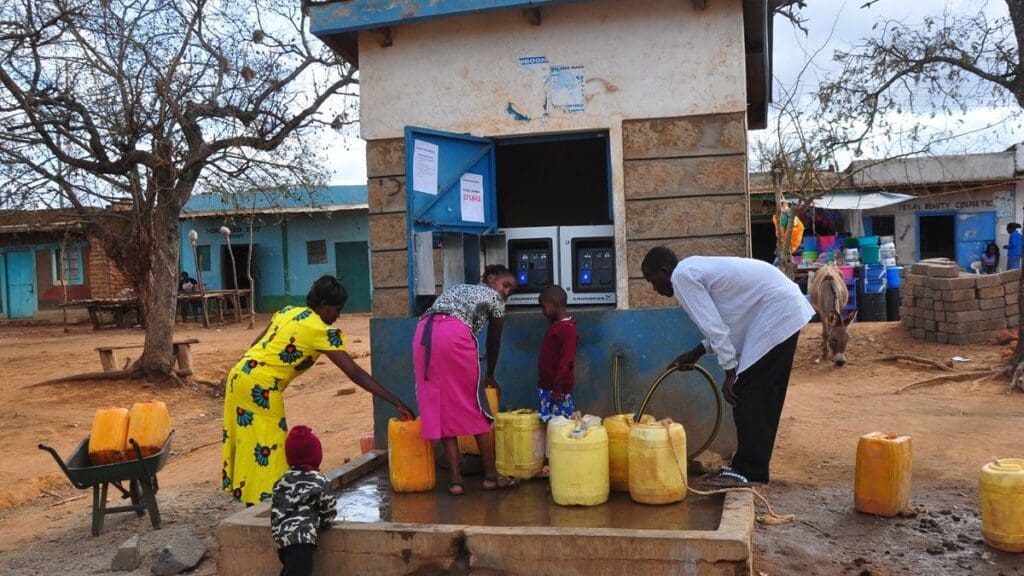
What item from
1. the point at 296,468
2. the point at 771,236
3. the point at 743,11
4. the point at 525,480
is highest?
the point at 743,11

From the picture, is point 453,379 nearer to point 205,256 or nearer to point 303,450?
point 303,450

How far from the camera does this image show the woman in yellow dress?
4.75m

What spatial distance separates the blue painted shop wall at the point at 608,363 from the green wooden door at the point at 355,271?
20153mm

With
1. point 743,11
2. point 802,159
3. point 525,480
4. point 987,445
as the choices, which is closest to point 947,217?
point 802,159

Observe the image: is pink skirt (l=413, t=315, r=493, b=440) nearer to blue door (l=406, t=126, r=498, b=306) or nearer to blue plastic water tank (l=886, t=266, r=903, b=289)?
blue door (l=406, t=126, r=498, b=306)

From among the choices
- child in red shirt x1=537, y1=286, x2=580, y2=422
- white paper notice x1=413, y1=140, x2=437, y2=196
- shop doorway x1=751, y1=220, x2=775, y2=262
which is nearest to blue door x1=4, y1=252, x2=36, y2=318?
shop doorway x1=751, y1=220, x2=775, y2=262

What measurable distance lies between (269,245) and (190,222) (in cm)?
297

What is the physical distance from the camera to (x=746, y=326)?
189 inches

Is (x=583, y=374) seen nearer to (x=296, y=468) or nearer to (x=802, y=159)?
(x=296, y=468)

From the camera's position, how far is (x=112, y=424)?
571 cm

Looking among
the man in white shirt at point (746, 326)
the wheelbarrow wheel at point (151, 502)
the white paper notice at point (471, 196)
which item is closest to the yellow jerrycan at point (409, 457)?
the man in white shirt at point (746, 326)

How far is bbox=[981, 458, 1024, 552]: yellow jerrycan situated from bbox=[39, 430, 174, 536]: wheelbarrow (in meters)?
5.01

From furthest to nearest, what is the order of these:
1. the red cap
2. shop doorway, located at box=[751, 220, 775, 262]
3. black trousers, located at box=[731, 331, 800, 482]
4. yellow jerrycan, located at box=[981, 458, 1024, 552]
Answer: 1. shop doorway, located at box=[751, 220, 775, 262]
2. black trousers, located at box=[731, 331, 800, 482]
3. yellow jerrycan, located at box=[981, 458, 1024, 552]
4. the red cap

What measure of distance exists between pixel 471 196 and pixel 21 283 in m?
25.4
